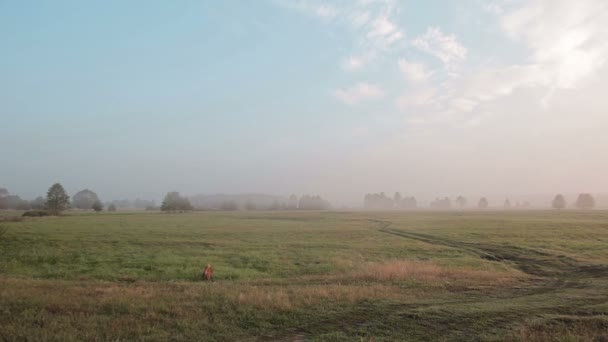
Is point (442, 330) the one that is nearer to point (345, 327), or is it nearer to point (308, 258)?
point (345, 327)

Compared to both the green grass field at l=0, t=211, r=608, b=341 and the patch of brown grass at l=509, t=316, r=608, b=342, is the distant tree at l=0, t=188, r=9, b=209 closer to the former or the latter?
the green grass field at l=0, t=211, r=608, b=341

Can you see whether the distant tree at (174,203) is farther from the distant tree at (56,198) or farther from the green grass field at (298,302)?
the green grass field at (298,302)

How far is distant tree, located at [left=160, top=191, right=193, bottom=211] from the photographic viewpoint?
143 metres

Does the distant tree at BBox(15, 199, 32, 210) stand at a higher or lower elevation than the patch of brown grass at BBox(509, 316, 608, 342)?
higher

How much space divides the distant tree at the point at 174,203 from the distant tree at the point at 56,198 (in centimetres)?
3989

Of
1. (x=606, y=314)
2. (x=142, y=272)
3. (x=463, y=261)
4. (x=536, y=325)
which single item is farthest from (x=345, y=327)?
(x=463, y=261)

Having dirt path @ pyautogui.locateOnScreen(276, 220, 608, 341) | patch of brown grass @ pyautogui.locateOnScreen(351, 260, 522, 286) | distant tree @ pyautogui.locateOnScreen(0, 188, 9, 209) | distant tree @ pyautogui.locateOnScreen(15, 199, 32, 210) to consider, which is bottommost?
patch of brown grass @ pyautogui.locateOnScreen(351, 260, 522, 286)

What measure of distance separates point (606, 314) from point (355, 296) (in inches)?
301

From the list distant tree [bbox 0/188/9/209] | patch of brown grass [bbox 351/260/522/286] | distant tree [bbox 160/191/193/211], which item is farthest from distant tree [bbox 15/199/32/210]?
patch of brown grass [bbox 351/260/522/286]

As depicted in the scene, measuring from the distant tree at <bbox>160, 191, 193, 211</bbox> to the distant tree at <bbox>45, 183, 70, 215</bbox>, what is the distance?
39891 mm

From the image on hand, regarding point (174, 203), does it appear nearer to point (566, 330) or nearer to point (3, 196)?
point (3, 196)

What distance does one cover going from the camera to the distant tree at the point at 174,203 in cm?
14300

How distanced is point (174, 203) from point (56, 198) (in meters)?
44.5

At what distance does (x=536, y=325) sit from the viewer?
1066 centimetres
